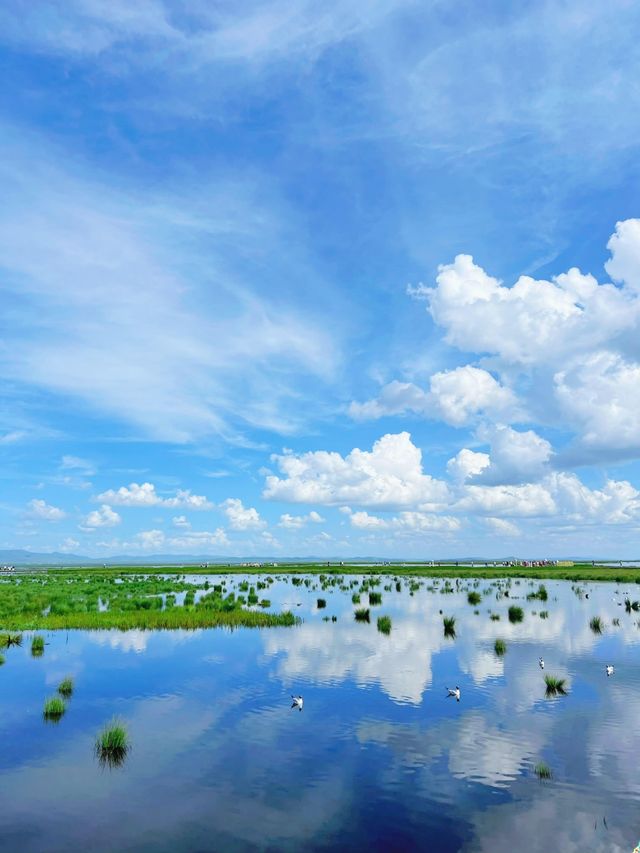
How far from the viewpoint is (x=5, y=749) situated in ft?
56.8

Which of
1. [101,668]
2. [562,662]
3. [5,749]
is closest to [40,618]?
[101,668]

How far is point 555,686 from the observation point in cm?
2388

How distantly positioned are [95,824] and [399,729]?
10.0 metres

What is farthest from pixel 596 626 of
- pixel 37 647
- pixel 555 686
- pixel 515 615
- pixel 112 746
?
pixel 37 647

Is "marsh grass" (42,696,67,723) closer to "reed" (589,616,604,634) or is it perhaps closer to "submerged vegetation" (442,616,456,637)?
"submerged vegetation" (442,616,456,637)

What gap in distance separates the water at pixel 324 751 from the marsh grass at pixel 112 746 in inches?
13.5

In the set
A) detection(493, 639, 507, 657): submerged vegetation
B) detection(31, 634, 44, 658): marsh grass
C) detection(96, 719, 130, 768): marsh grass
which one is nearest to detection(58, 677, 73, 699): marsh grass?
detection(96, 719, 130, 768): marsh grass

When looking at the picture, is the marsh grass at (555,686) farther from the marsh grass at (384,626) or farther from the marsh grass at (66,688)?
the marsh grass at (66,688)

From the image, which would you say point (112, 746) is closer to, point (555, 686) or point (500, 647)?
point (555, 686)

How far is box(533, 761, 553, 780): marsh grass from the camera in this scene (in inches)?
598

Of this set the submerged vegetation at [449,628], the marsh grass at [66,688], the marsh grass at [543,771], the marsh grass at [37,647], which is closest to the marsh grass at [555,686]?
the marsh grass at [543,771]

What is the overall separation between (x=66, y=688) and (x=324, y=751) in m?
12.8

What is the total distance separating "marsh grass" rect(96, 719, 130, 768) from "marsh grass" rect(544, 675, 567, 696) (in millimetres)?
16021

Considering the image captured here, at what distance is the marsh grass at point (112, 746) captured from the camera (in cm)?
1655
